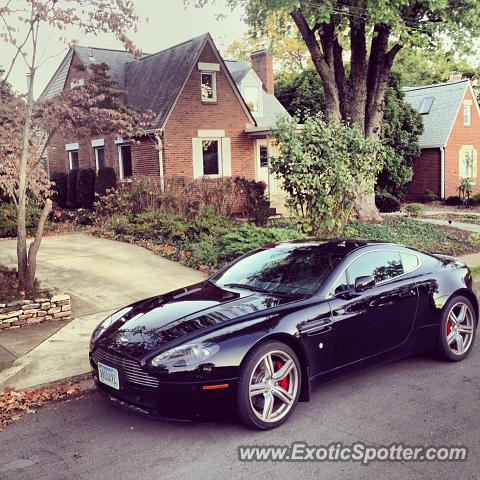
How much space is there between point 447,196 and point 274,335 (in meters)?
28.2

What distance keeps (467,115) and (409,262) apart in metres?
29.3

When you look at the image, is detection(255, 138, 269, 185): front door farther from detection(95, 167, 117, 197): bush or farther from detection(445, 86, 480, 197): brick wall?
detection(445, 86, 480, 197): brick wall

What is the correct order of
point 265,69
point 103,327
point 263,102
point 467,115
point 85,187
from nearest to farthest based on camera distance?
point 103,327, point 85,187, point 263,102, point 265,69, point 467,115

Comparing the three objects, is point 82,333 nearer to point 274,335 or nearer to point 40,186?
point 40,186

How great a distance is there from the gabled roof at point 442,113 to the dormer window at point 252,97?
10.9 meters

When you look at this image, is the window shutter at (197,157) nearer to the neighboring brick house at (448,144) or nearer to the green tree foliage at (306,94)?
the green tree foliage at (306,94)

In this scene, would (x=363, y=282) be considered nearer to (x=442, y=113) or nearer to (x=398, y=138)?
(x=398, y=138)

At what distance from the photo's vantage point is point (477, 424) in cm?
452

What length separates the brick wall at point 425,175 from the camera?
30.9m

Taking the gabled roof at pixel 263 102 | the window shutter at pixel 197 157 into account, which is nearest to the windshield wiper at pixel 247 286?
the window shutter at pixel 197 157

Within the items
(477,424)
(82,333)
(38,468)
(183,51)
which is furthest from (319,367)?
(183,51)

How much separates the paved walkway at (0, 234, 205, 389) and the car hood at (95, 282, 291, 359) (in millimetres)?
1227

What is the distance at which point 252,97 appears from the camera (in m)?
25.3

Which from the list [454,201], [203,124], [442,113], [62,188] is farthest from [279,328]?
[442,113]
